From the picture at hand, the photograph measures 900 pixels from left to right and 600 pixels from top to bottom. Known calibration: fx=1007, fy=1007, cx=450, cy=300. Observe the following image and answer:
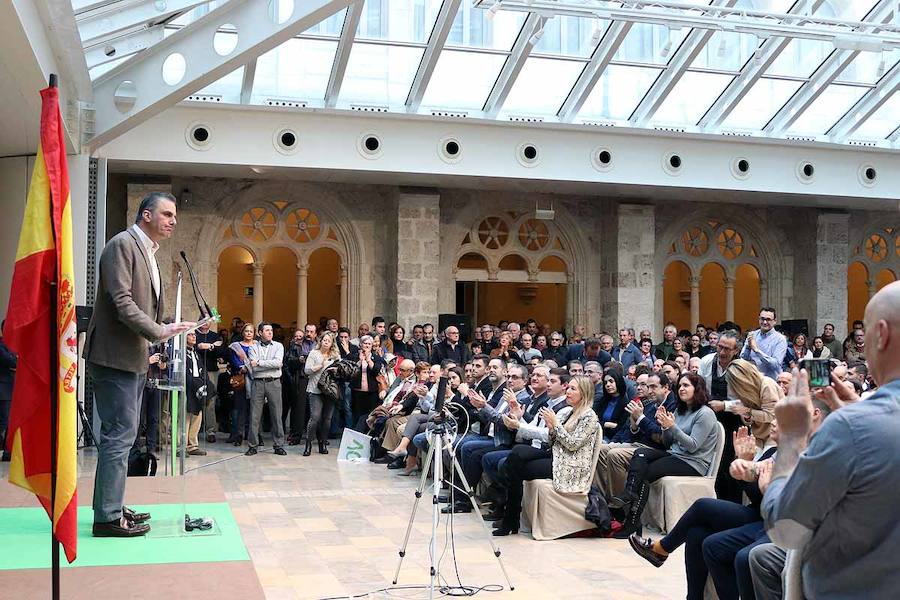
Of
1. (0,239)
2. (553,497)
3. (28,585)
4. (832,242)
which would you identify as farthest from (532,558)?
(832,242)

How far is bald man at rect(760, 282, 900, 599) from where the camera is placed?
1793 millimetres

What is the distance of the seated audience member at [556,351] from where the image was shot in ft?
41.0

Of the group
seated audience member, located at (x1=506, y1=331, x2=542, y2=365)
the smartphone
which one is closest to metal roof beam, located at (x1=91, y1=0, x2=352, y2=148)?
seated audience member, located at (x1=506, y1=331, x2=542, y2=365)

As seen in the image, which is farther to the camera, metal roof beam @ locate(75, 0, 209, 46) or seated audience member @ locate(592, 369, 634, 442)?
metal roof beam @ locate(75, 0, 209, 46)

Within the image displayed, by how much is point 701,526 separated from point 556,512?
6.75 ft

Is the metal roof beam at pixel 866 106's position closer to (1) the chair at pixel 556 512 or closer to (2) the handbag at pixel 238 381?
(2) the handbag at pixel 238 381

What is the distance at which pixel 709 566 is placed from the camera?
158 inches

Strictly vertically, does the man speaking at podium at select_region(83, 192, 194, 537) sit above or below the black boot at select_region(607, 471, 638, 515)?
above

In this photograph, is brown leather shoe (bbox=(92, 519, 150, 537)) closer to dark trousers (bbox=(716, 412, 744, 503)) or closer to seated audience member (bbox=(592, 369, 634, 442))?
dark trousers (bbox=(716, 412, 744, 503))

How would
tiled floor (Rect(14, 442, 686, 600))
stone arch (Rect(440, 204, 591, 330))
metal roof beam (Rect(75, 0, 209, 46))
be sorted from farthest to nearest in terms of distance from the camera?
1. stone arch (Rect(440, 204, 591, 330))
2. metal roof beam (Rect(75, 0, 209, 46))
3. tiled floor (Rect(14, 442, 686, 600))

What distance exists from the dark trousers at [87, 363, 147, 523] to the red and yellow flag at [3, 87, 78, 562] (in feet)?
2.78

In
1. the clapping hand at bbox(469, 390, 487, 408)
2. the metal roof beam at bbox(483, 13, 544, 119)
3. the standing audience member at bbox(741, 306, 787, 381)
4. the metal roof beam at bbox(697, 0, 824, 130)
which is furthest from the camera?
the metal roof beam at bbox(697, 0, 824, 130)

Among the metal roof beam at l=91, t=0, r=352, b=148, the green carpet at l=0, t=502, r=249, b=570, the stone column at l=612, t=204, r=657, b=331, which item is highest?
the metal roof beam at l=91, t=0, r=352, b=148

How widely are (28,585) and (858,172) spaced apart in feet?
45.3
